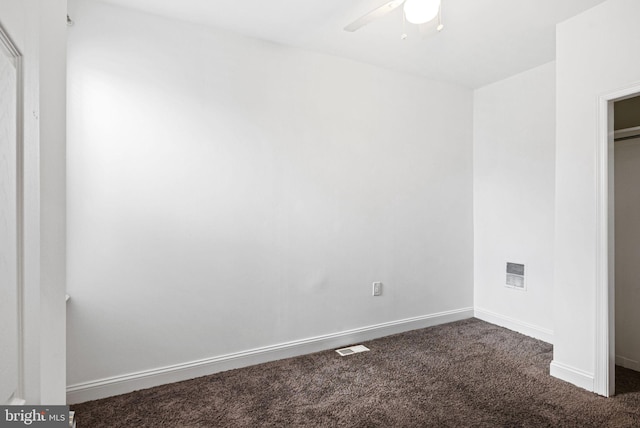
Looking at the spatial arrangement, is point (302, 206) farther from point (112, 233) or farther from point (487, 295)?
point (487, 295)

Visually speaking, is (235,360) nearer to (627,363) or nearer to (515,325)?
(515,325)

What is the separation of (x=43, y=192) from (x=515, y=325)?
3921 mm

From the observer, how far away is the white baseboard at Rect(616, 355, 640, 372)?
2662 mm

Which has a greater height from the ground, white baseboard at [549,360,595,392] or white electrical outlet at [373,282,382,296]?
white electrical outlet at [373,282,382,296]

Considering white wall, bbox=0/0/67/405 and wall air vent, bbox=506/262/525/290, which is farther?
wall air vent, bbox=506/262/525/290

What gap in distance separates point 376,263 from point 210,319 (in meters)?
1.57

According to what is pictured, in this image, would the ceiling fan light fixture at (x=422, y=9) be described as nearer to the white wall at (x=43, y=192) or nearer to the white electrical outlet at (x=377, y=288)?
the white wall at (x=43, y=192)

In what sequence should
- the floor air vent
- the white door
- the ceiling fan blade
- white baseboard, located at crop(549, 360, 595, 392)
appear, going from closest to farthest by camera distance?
the white door → the ceiling fan blade → white baseboard, located at crop(549, 360, 595, 392) → the floor air vent

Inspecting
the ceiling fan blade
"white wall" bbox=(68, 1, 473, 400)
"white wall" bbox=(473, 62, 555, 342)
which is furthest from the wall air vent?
the ceiling fan blade

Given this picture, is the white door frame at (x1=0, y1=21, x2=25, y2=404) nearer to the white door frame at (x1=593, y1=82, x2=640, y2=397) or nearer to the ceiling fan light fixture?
the ceiling fan light fixture

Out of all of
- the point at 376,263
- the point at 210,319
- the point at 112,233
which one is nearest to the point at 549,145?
the point at 376,263

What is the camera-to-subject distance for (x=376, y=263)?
336 cm

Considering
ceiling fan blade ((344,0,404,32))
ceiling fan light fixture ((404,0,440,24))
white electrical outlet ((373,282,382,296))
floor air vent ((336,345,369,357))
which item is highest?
ceiling fan light fixture ((404,0,440,24))

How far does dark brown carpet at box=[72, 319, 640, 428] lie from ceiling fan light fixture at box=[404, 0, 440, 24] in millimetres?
2271
